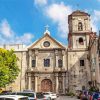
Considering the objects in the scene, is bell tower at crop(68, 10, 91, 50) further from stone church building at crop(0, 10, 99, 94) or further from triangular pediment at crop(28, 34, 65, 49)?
triangular pediment at crop(28, 34, 65, 49)

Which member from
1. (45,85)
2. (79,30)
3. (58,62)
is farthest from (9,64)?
(79,30)

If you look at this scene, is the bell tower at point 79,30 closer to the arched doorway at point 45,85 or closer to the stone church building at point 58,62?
the stone church building at point 58,62

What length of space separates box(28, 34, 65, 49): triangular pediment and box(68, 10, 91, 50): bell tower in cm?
333

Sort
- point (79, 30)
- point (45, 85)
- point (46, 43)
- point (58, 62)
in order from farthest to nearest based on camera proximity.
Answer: point (46, 43)
point (79, 30)
point (45, 85)
point (58, 62)

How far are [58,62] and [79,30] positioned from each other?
8443 mm

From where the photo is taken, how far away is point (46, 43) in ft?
231

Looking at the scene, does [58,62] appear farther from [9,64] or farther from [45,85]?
[9,64]

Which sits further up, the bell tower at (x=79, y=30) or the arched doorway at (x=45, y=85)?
the bell tower at (x=79, y=30)

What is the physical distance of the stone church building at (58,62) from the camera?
67938mm

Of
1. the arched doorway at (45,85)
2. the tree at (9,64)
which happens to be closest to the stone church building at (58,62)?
the arched doorway at (45,85)

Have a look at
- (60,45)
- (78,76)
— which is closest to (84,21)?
(60,45)

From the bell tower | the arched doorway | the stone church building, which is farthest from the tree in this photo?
the bell tower

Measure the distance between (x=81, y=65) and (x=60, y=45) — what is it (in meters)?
6.29

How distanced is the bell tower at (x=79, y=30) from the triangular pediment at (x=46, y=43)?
3.33 metres
